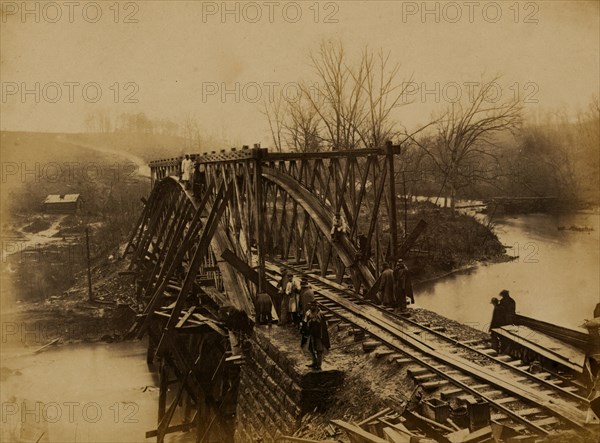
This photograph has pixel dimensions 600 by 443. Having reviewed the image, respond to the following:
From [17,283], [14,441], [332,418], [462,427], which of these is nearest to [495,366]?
[462,427]

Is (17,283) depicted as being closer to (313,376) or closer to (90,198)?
(90,198)

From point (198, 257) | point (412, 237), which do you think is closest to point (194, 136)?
point (198, 257)

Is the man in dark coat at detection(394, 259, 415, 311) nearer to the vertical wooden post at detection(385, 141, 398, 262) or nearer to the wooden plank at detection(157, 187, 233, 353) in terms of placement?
the vertical wooden post at detection(385, 141, 398, 262)

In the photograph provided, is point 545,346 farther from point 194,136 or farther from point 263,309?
→ point 194,136

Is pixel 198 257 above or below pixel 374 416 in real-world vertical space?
above

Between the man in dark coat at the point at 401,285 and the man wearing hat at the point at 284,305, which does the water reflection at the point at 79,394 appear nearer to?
the man wearing hat at the point at 284,305

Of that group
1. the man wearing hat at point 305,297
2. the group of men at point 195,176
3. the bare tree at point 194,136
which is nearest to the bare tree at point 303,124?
the group of men at point 195,176
